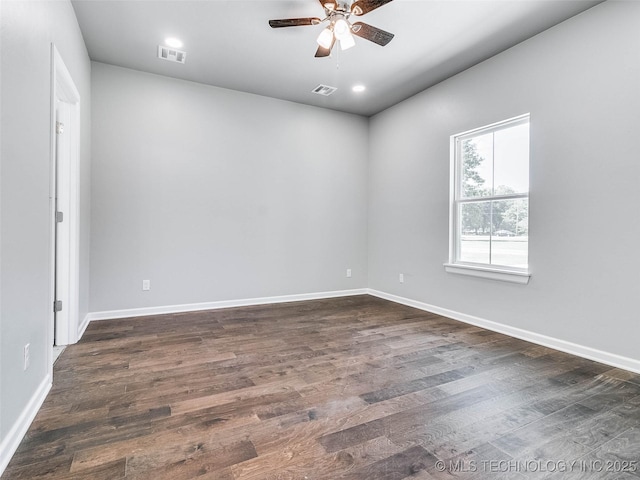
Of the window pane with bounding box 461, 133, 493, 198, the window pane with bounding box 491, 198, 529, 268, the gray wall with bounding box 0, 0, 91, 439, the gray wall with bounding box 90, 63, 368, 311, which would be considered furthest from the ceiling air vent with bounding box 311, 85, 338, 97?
the gray wall with bounding box 0, 0, 91, 439

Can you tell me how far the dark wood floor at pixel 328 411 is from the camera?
148 centimetres

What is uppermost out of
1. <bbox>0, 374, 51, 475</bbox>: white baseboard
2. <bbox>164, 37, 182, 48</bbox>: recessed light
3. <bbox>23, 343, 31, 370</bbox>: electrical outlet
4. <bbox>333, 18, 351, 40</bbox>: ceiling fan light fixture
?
<bbox>164, 37, 182, 48</bbox>: recessed light

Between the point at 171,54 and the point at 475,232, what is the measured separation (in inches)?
151

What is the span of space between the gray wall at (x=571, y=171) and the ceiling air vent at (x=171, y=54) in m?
3.03

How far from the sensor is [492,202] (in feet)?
11.8

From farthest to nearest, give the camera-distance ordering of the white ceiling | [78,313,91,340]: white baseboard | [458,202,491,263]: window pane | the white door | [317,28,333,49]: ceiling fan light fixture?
[458,202,491,263]: window pane, [78,313,91,340]: white baseboard, the white door, the white ceiling, [317,28,333,49]: ceiling fan light fixture

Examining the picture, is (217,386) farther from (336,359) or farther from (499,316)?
(499,316)

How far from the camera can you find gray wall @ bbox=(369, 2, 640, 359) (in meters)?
2.52

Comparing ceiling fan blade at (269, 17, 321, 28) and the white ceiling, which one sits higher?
the white ceiling

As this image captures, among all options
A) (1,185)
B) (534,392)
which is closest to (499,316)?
(534,392)

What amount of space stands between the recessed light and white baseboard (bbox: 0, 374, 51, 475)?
3.03 meters

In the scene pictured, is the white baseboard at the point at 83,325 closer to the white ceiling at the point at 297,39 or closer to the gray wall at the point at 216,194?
the gray wall at the point at 216,194

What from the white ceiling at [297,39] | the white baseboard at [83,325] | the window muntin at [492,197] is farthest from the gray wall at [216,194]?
the window muntin at [492,197]

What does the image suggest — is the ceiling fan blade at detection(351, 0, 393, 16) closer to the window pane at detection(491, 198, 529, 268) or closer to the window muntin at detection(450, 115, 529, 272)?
the window muntin at detection(450, 115, 529, 272)
